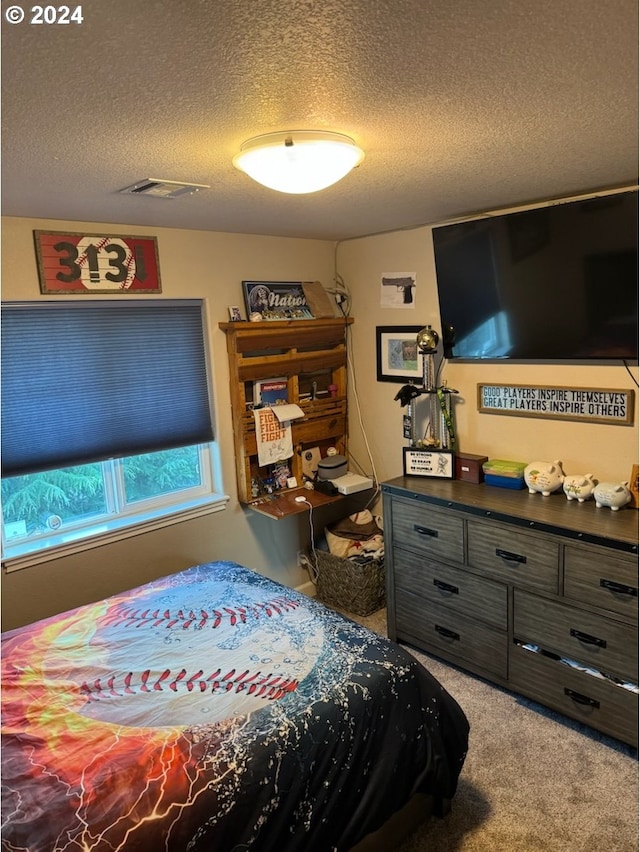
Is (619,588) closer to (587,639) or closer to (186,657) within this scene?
(587,639)

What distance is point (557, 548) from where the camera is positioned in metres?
2.54

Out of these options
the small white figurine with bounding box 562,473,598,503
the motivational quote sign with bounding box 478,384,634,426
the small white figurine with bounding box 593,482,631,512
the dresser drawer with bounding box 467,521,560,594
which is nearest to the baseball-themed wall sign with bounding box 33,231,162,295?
the motivational quote sign with bounding box 478,384,634,426

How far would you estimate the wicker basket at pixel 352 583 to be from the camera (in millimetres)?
3572

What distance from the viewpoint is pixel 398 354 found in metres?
3.64

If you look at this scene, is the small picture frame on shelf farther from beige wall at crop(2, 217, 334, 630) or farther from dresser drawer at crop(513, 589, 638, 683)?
dresser drawer at crop(513, 589, 638, 683)

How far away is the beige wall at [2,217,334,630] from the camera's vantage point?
2.73m

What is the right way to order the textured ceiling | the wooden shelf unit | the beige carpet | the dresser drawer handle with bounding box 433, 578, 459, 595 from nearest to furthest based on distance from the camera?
the textured ceiling → the beige carpet → the dresser drawer handle with bounding box 433, 578, 459, 595 → the wooden shelf unit

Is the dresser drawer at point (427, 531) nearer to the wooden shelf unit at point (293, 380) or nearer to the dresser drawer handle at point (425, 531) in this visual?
the dresser drawer handle at point (425, 531)

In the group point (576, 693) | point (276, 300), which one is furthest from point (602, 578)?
point (276, 300)

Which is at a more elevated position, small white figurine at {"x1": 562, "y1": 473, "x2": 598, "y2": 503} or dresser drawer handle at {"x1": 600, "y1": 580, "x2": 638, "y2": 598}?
small white figurine at {"x1": 562, "y1": 473, "x2": 598, "y2": 503}

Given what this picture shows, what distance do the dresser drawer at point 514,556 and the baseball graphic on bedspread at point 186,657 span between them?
954mm

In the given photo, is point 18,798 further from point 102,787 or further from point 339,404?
point 339,404

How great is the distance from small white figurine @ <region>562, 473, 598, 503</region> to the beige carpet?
39.7 inches

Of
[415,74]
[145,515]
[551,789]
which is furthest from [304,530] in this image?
[415,74]
